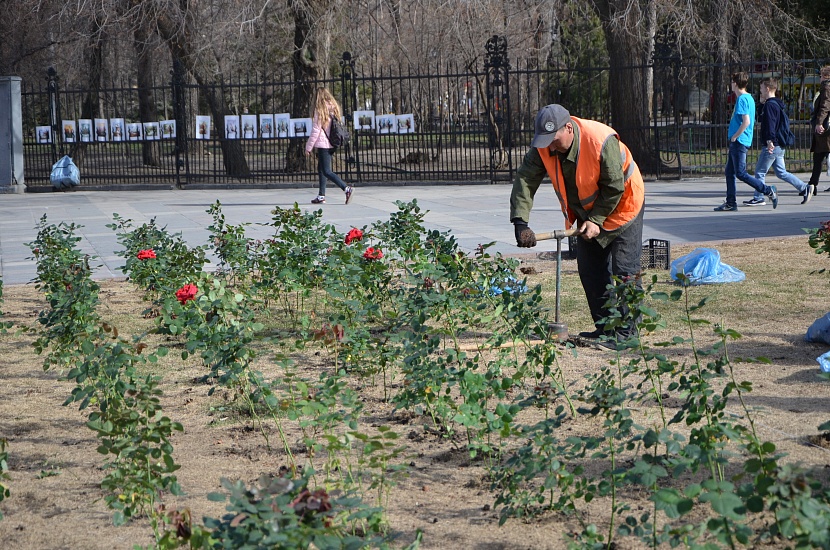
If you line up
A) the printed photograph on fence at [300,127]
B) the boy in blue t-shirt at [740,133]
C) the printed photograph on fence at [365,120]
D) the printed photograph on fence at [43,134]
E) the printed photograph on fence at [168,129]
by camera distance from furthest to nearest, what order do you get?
the printed photograph on fence at [43,134], the printed photograph on fence at [168,129], the printed photograph on fence at [300,127], the printed photograph on fence at [365,120], the boy in blue t-shirt at [740,133]

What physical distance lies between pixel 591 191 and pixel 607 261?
1.92ft

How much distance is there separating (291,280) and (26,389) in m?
1.86

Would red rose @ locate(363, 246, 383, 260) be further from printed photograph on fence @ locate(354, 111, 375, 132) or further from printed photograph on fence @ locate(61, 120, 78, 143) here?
printed photograph on fence @ locate(61, 120, 78, 143)

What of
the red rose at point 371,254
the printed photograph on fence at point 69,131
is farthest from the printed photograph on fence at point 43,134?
the red rose at point 371,254

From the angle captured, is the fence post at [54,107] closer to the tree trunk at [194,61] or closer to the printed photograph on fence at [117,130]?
the printed photograph on fence at [117,130]

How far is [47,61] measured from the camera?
3150 cm

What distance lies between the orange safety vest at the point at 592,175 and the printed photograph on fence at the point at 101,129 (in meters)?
16.1

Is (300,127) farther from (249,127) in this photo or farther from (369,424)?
(369,424)

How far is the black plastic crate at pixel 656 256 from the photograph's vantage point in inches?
341

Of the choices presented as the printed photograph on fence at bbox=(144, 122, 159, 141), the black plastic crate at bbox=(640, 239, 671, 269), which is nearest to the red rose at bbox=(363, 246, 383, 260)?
the black plastic crate at bbox=(640, 239, 671, 269)

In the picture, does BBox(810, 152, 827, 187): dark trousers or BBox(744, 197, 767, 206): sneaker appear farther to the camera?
BBox(810, 152, 827, 187): dark trousers

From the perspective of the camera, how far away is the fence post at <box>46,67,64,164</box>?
19770 millimetres

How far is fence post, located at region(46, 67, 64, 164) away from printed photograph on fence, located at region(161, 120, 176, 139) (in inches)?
86.6

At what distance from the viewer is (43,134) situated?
67.1ft
